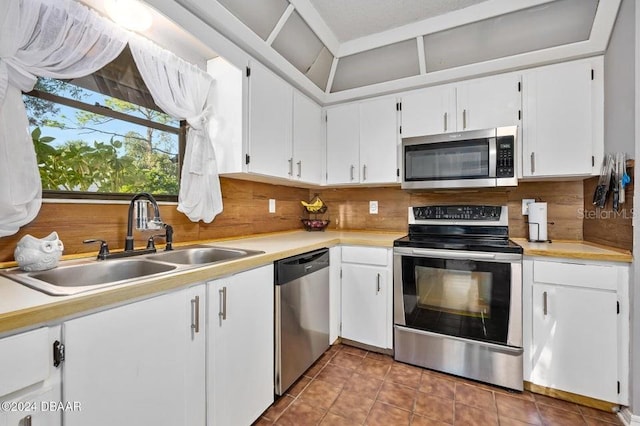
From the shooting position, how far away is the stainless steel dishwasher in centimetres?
159

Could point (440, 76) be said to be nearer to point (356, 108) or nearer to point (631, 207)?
point (356, 108)

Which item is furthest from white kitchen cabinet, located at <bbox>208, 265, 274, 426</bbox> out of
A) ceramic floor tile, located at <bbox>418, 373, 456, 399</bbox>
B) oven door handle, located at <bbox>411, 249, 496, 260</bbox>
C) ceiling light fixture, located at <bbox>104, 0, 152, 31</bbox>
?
ceiling light fixture, located at <bbox>104, 0, 152, 31</bbox>

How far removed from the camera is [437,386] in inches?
70.4

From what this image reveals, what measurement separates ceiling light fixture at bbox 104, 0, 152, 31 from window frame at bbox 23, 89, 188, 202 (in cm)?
42

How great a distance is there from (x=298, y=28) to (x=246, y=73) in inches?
22.8

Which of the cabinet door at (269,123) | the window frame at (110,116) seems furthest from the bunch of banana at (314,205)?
the window frame at (110,116)

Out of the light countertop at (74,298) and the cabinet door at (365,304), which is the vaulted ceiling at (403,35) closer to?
the light countertop at (74,298)

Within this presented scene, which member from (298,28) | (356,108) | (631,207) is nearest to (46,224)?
(298,28)

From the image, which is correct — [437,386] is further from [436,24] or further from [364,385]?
[436,24]

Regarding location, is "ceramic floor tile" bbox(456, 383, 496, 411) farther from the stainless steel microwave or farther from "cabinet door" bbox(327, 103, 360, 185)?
"cabinet door" bbox(327, 103, 360, 185)

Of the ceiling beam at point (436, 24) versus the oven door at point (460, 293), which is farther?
the ceiling beam at point (436, 24)

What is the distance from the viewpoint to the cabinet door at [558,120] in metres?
1.87

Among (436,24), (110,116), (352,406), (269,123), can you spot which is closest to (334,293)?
(352,406)

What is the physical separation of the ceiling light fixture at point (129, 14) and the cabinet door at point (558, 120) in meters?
2.39
